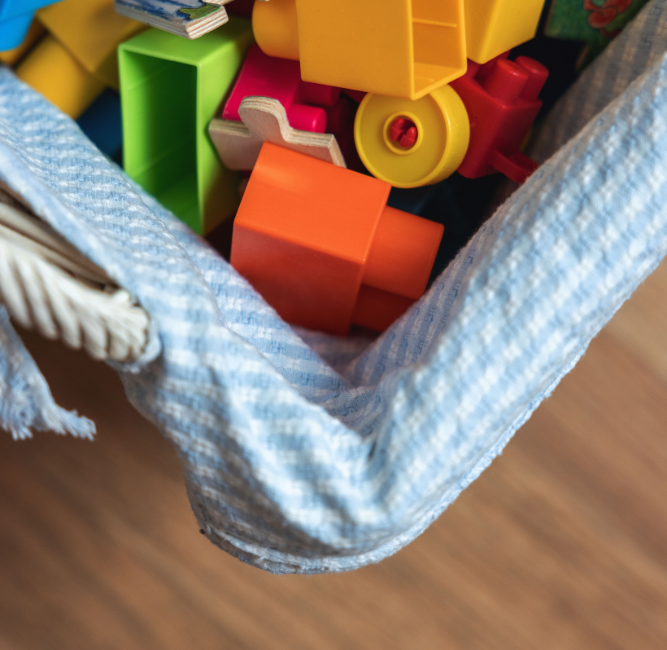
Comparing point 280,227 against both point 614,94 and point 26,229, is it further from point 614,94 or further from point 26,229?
point 614,94

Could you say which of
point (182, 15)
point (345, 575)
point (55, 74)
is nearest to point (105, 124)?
point (55, 74)

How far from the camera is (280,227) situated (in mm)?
387

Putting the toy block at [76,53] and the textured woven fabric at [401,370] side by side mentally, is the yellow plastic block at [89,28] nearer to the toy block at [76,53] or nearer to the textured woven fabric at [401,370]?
the toy block at [76,53]

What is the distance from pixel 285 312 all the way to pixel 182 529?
0.22 m

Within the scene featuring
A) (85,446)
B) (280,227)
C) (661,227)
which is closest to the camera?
(661,227)

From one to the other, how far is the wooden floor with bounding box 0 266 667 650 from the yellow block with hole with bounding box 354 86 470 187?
0.26 meters

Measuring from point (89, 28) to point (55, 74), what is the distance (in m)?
0.05

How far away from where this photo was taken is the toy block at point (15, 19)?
0.38 meters

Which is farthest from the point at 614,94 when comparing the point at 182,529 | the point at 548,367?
the point at 182,529

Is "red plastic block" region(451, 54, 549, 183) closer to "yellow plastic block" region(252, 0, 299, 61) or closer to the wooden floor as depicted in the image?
"yellow plastic block" region(252, 0, 299, 61)

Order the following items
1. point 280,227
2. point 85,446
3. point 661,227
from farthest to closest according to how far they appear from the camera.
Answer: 1. point 85,446
2. point 280,227
3. point 661,227

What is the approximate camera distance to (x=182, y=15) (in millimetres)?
365

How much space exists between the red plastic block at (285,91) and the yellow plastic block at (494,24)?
0.35 ft

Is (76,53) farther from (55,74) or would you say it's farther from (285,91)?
(285,91)
